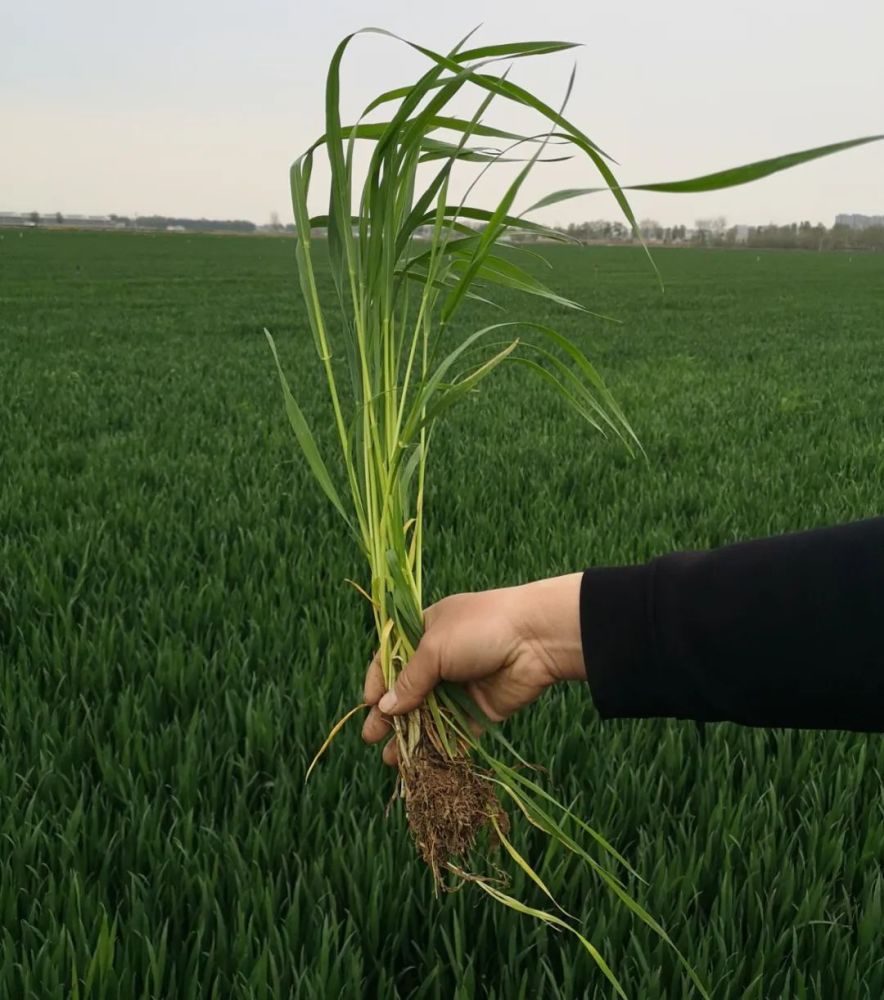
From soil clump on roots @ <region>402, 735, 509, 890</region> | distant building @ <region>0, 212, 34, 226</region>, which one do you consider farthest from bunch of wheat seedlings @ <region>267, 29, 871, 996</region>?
distant building @ <region>0, 212, 34, 226</region>

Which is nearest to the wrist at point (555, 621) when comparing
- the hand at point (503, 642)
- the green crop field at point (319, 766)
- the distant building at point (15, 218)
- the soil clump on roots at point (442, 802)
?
the hand at point (503, 642)

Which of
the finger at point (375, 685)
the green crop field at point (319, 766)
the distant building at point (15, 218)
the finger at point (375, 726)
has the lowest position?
the green crop field at point (319, 766)

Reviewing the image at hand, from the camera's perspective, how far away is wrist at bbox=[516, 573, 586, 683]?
1.17m

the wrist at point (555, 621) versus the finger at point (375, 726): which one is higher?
the wrist at point (555, 621)

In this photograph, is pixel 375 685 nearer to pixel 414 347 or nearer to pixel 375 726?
pixel 375 726

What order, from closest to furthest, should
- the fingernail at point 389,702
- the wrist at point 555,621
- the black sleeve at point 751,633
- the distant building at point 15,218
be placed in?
1. the black sleeve at point 751,633
2. the wrist at point 555,621
3. the fingernail at point 389,702
4. the distant building at point 15,218

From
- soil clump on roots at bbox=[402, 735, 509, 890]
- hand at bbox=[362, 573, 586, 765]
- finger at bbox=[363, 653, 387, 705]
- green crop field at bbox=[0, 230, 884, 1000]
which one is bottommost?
green crop field at bbox=[0, 230, 884, 1000]

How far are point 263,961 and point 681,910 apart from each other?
2.08ft

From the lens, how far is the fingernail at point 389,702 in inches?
50.1

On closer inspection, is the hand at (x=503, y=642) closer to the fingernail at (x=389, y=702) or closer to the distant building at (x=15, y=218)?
the fingernail at (x=389, y=702)

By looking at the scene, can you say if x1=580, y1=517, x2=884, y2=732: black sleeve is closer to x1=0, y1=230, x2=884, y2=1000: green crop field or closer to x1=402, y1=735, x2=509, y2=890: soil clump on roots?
x1=402, y1=735, x2=509, y2=890: soil clump on roots

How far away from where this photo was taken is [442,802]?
1308 millimetres

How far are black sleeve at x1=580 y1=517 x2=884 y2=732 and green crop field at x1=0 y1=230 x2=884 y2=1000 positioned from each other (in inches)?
17.4

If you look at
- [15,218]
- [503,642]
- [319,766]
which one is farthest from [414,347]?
[15,218]
